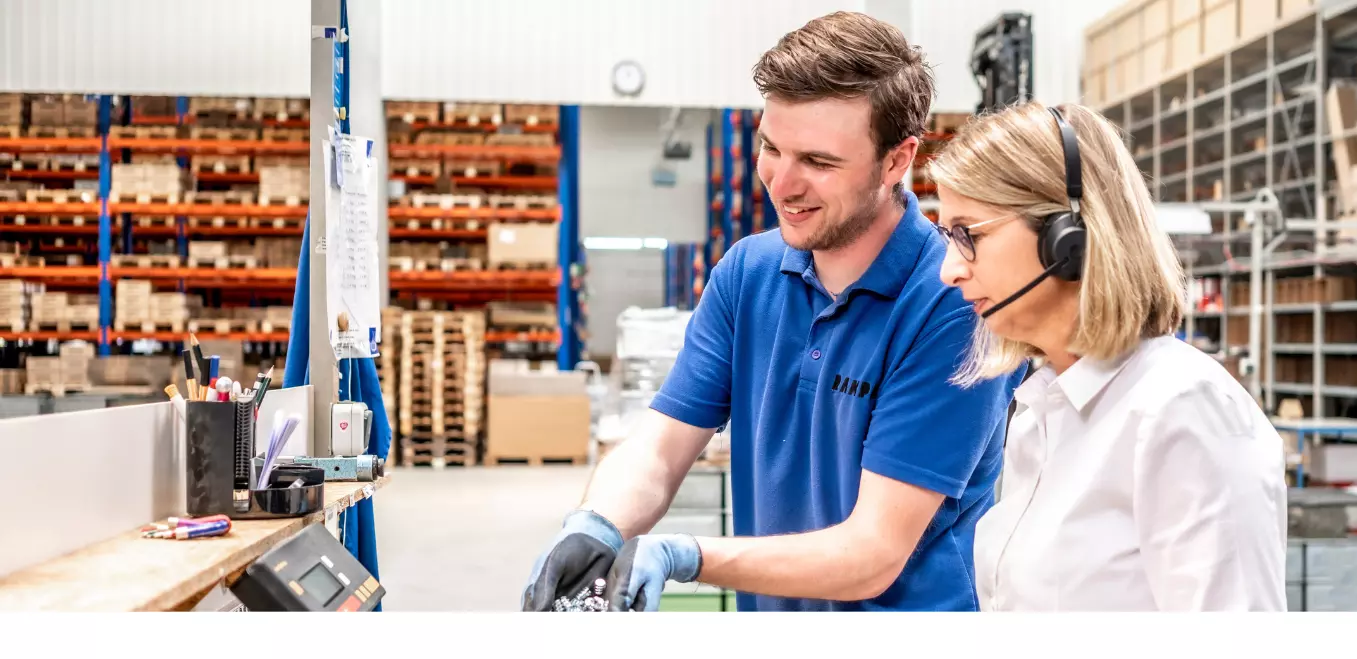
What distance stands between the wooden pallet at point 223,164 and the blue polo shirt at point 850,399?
415 inches

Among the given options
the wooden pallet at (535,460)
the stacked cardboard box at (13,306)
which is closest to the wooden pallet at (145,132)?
the stacked cardboard box at (13,306)

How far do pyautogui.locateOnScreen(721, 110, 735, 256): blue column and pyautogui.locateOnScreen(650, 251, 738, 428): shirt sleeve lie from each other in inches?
542

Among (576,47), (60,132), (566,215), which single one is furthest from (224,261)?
(576,47)

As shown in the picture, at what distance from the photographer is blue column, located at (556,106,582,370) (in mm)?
11594

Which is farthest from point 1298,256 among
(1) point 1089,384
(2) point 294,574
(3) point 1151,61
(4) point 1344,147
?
(2) point 294,574

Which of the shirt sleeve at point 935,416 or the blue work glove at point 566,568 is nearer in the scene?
the blue work glove at point 566,568

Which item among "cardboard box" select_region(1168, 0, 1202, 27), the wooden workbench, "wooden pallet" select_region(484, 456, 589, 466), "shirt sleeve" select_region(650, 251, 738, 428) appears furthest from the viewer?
"cardboard box" select_region(1168, 0, 1202, 27)

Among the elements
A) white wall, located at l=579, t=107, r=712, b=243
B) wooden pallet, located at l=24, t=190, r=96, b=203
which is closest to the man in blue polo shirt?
wooden pallet, located at l=24, t=190, r=96, b=203

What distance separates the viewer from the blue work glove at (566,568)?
3.87 ft

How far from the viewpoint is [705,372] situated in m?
1.80

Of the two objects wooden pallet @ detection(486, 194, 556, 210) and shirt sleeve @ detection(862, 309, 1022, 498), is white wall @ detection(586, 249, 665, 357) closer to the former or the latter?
wooden pallet @ detection(486, 194, 556, 210)

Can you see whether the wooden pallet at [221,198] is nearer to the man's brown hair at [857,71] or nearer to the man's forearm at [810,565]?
the man's brown hair at [857,71]

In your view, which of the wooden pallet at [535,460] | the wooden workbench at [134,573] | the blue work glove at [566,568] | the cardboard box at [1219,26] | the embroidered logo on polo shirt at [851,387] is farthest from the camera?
the cardboard box at [1219,26]
